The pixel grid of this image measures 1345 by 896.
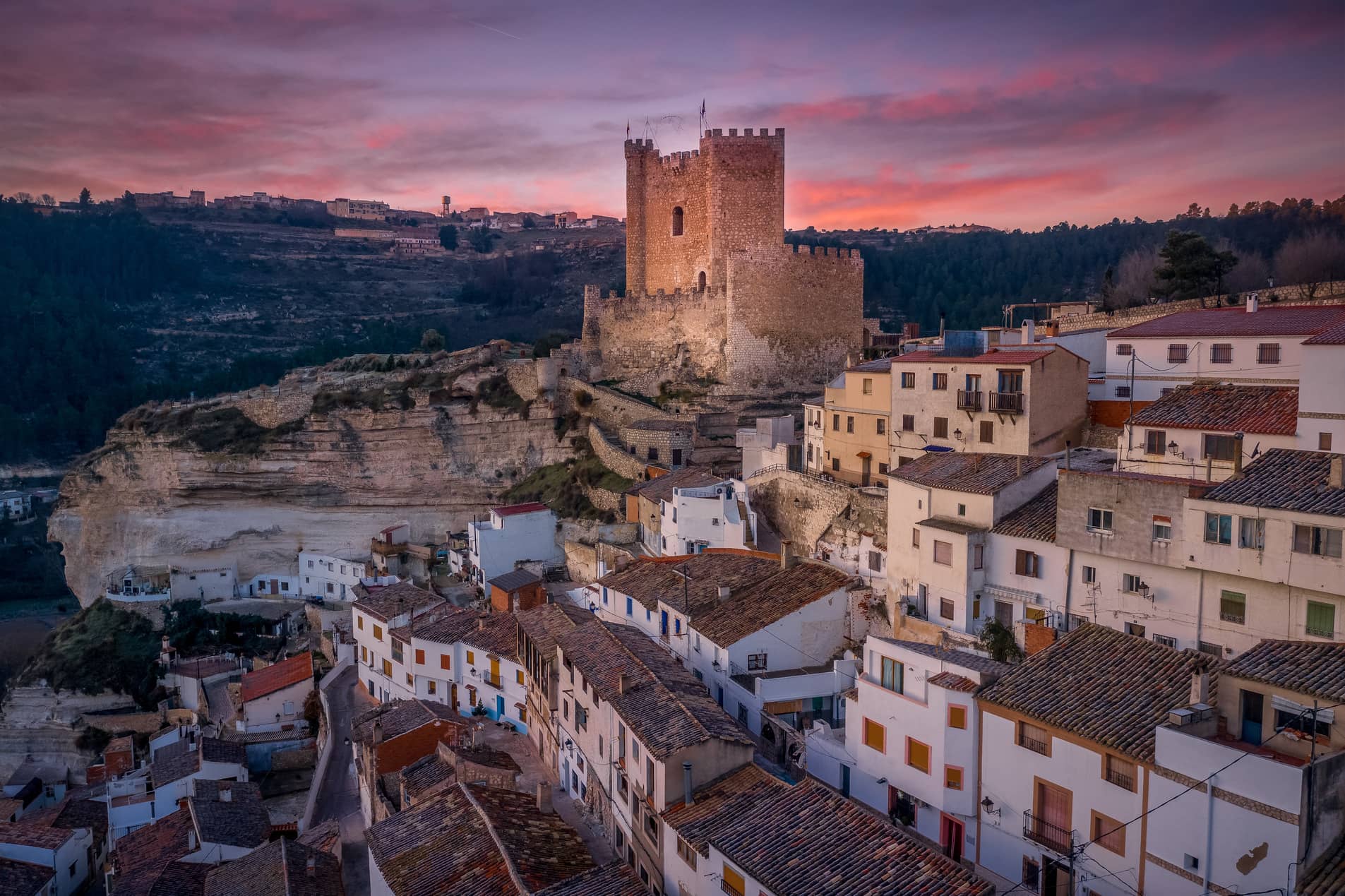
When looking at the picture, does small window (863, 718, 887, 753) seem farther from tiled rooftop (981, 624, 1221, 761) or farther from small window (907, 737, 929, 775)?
tiled rooftop (981, 624, 1221, 761)

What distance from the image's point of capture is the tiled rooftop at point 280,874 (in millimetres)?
15750

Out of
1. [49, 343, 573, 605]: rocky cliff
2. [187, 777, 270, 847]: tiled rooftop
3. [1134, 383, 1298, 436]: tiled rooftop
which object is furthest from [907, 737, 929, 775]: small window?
[49, 343, 573, 605]: rocky cliff

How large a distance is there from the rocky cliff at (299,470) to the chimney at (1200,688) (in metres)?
29.4

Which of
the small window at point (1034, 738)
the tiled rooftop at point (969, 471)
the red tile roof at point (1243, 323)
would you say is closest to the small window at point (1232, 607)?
the small window at point (1034, 738)

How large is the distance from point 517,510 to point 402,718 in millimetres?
11381

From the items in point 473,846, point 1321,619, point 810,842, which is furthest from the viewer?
point 473,846

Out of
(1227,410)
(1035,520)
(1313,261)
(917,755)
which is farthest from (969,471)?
(1313,261)

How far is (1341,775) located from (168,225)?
112 metres

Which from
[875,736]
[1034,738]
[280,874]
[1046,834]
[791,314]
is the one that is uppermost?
[791,314]

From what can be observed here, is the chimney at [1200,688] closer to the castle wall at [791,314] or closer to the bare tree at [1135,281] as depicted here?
the bare tree at [1135,281]

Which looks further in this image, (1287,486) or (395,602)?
(395,602)

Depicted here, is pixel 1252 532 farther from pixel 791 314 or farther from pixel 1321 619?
pixel 791 314

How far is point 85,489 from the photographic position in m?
43.1

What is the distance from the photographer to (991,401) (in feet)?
63.2
